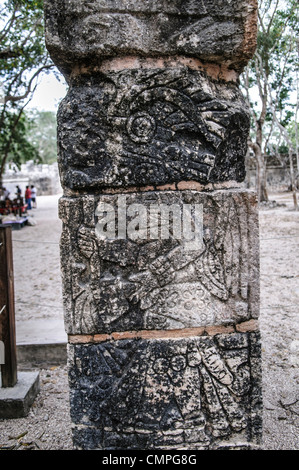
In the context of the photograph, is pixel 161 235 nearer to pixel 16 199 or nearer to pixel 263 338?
pixel 263 338

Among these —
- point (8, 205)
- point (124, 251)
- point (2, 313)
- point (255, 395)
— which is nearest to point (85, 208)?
point (124, 251)

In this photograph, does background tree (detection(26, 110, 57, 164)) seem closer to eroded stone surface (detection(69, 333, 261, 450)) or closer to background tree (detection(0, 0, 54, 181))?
background tree (detection(0, 0, 54, 181))

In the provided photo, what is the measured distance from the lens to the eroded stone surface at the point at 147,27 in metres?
1.63

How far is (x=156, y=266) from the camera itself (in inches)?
68.7

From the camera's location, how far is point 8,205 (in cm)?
1411

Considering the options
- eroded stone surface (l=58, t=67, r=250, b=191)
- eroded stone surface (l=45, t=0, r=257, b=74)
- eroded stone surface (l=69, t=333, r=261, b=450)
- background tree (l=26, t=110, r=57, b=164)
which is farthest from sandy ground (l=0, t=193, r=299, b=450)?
background tree (l=26, t=110, r=57, b=164)

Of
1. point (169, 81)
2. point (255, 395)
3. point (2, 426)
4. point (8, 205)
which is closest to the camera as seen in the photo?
point (169, 81)

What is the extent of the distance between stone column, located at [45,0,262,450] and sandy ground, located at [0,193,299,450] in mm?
743

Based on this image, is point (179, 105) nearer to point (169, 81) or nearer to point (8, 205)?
point (169, 81)

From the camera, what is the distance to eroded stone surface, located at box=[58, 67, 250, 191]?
1683 millimetres

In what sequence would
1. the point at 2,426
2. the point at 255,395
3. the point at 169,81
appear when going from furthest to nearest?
1. the point at 2,426
2. the point at 255,395
3. the point at 169,81

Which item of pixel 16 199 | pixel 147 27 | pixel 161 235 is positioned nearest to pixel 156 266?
pixel 161 235

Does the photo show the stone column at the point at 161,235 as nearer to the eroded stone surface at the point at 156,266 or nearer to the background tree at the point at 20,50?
the eroded stone surface at the point at 156,266
